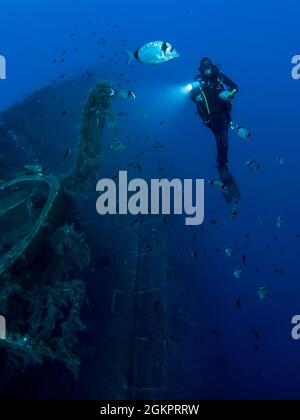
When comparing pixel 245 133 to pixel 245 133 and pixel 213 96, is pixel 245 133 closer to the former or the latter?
pixel 245 133

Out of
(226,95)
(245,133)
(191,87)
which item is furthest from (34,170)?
(245,133)

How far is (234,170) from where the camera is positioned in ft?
102

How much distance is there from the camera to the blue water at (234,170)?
11.0 meters

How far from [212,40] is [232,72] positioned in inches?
658

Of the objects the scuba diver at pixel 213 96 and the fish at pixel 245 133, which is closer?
the fish at pixel 245 133

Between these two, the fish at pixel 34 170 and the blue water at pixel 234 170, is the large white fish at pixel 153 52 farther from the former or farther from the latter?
the blue water at pixel 234 170

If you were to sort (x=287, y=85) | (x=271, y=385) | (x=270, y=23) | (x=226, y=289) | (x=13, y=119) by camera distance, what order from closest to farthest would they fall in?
(x=13, y=119) < (x=271, y=385) < (x=226, y=289) < (x=287, y=85) < (x=270, y=23)

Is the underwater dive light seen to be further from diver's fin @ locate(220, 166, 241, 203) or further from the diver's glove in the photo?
diver's fin @ locate(220, 166, 241, 203)

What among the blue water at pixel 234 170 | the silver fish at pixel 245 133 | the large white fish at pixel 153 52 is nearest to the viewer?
the large white fish at pixel 153 52

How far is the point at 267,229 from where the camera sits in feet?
84.8

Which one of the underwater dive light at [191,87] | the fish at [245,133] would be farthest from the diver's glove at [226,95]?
the underwater dive light at [191,87]

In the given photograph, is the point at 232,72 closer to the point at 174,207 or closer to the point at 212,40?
the point at 212,40
